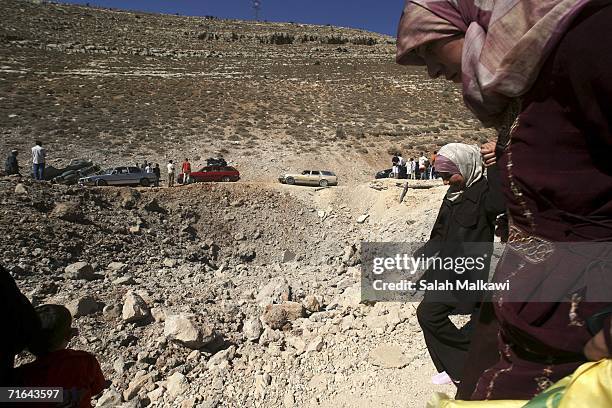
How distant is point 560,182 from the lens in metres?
0.91

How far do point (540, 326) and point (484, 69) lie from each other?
626mm

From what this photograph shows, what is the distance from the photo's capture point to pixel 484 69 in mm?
938

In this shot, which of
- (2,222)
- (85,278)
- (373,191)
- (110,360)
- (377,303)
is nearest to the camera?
(110,360)

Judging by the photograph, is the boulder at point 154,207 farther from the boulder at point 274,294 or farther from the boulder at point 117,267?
the boulder at point 274,294

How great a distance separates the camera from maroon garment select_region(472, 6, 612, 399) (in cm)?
82

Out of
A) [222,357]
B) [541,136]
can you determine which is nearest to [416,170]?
[222,357]

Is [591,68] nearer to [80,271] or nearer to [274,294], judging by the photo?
[274,294]

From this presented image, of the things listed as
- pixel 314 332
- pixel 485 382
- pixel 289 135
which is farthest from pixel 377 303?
pixel 289 135

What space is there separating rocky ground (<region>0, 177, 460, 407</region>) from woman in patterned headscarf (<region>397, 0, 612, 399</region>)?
104 inches

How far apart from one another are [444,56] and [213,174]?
18.0 m

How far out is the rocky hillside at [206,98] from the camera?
23469mm

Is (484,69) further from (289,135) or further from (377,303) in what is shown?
(289,135)

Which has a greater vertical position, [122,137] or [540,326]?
[540,326]

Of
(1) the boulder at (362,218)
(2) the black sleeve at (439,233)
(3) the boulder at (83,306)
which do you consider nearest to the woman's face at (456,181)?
(2) the black sleeve at (439,233)
